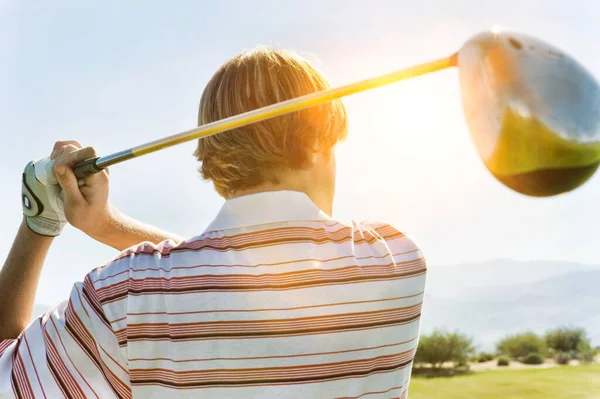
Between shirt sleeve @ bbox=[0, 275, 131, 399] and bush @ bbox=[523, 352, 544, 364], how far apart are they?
14.6 meters

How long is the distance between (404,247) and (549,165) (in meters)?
0.41

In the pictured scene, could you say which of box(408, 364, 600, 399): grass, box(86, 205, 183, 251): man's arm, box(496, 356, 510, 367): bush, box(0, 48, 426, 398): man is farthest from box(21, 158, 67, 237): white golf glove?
box(496, 356, 510, 367): bush

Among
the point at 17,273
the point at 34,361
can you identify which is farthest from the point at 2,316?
the point at 34,361

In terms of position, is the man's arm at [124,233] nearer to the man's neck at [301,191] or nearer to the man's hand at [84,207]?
the man's hand at [84,207]

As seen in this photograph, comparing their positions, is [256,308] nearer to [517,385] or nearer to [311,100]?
[311,100]

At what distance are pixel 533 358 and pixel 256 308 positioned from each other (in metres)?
14.8

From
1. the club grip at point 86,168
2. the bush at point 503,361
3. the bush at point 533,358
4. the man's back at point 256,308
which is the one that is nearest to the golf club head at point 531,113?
the man's back at point 256,308

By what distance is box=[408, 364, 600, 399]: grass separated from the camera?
458 inches

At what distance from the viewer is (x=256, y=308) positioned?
3.33 ft

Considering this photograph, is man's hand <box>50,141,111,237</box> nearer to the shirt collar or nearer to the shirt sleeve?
the shirt sleeve

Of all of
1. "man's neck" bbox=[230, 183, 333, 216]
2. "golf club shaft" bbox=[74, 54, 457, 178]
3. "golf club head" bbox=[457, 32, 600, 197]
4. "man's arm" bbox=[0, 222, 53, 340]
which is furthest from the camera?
"man's arm" bbox=[0, 222, 53, 340]

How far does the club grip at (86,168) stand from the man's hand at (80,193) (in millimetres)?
10

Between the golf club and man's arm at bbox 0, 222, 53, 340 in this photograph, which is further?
man's arm at bbox 0, 222, 53, 340

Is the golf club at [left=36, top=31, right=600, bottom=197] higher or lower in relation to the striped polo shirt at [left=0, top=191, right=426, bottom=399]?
higher
